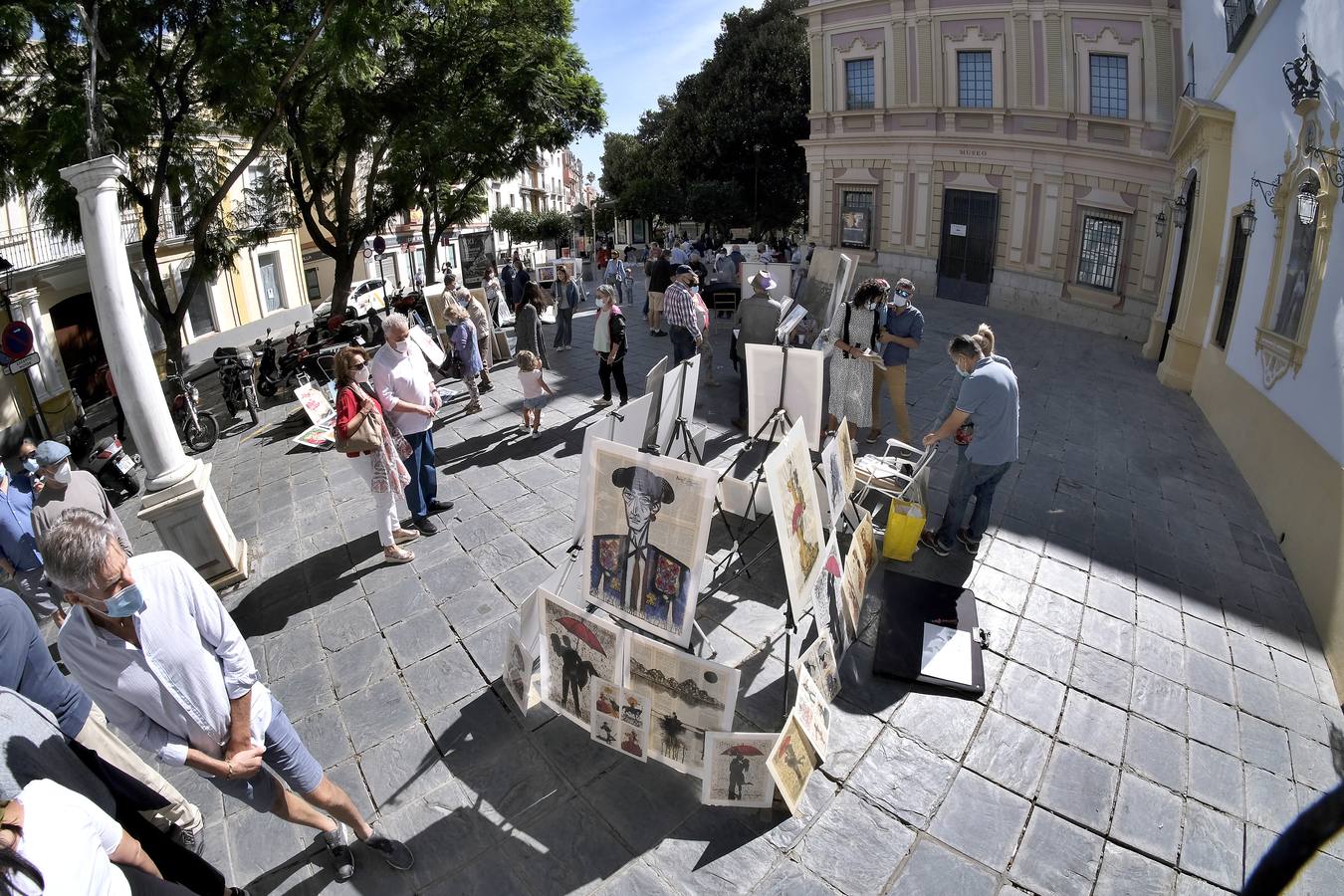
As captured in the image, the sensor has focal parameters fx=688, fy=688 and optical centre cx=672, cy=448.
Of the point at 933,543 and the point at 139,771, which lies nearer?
the point at 139,771

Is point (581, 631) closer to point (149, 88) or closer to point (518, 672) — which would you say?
point (518, 672)

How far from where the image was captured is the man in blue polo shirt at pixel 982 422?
4625 mm

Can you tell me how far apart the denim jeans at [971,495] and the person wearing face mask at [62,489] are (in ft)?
17.6

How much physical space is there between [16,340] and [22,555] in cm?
693

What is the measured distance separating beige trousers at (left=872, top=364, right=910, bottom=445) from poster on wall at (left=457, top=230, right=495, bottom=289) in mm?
34802

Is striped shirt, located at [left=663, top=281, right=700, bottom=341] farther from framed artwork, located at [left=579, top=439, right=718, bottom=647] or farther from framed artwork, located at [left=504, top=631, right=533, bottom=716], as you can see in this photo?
framed artwork, located at [left=504, top=631, right=533, bottom=716]

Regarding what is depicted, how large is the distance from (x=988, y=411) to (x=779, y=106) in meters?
25.7

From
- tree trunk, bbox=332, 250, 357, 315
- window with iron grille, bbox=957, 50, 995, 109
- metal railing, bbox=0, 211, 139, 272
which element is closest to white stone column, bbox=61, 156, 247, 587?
metal railing, bbox=0, 211, 139, 272

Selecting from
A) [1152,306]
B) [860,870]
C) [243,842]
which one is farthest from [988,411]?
[1152,306]

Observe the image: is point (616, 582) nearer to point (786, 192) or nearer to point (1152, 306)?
point (1152, 306)

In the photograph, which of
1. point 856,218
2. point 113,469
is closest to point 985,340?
point 113,469

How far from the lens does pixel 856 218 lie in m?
21.1

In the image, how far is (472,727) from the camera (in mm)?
3576

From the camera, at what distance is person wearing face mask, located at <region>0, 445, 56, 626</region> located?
4184 millimetres
